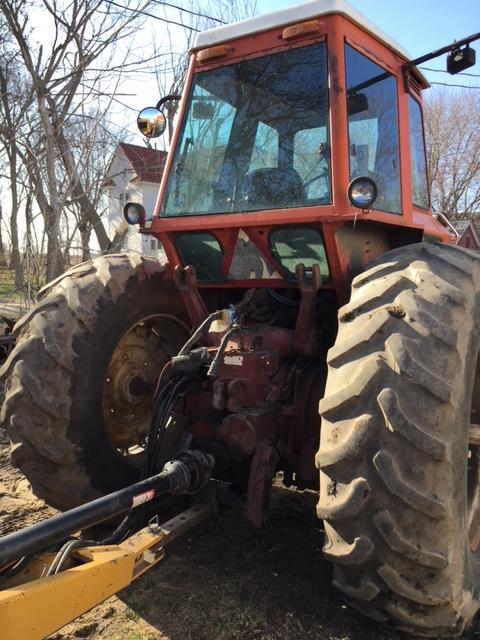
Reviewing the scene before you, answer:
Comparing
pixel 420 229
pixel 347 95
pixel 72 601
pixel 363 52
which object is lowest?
pixel 72 601

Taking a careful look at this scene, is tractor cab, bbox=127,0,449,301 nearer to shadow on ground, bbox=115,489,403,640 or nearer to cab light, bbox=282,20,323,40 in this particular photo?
cab light, bbox=282,20,323,40

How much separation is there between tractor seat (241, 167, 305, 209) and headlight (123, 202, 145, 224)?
0.66 m

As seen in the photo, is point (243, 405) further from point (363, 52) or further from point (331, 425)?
point (363, 52)

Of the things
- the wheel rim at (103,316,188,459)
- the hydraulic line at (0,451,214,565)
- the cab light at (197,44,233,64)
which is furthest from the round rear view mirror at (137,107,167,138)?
the hydraulic line at (0,451,214,565)

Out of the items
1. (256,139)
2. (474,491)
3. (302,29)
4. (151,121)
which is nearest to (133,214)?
(151,121)

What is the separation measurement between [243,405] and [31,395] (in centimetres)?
111

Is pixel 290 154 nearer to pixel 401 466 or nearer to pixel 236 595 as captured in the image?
pixel 401 466

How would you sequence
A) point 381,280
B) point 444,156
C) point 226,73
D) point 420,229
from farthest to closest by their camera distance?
→ 1. point 444,156
2. point 420,229
3. point 226,73
4. point 381,280

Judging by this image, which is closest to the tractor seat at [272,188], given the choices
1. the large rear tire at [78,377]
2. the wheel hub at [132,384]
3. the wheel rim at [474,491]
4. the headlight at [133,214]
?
the headlight at [133,214]

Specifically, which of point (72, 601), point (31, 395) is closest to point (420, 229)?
point (31, 395)

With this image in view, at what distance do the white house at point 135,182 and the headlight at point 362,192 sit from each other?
10472 mm

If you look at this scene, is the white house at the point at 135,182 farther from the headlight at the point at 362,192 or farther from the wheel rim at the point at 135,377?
the headlight at the point at 362,192

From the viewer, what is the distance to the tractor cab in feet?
9.64

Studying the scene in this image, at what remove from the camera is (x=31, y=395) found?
2.95 metres
